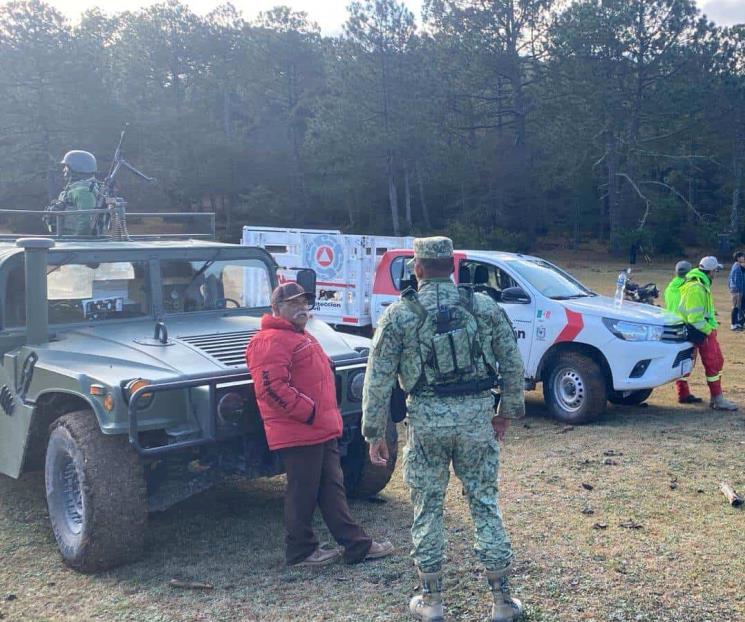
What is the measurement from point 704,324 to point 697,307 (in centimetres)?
22

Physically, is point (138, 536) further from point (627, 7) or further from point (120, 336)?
point (627, 7)

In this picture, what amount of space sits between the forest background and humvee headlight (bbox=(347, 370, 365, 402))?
33.4 metres

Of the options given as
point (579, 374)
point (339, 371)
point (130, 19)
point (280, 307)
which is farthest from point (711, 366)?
point (130, 19)

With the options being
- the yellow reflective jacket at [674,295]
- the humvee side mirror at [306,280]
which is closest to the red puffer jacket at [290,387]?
the humvee side mirror at [306,280]

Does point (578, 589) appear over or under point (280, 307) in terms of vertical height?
under

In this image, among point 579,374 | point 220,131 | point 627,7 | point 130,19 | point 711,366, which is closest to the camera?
point 579,374

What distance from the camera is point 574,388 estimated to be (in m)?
8.36

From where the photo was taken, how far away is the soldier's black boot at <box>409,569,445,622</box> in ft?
12.6

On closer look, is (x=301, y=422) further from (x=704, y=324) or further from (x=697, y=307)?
(x=704, y=324)

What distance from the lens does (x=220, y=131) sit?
4359 centimetres

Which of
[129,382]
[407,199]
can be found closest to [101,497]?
[129,382]

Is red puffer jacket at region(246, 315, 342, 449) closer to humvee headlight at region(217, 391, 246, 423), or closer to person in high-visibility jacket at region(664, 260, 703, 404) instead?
humvee headlight at region(217, 391, 246, 423)

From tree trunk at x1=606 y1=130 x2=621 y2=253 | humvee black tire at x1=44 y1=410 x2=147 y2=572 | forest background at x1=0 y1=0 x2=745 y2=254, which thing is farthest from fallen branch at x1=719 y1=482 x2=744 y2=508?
tree trunk at x1=606 y1=130 x2=621 y2=253

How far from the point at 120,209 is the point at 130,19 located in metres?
46.6
